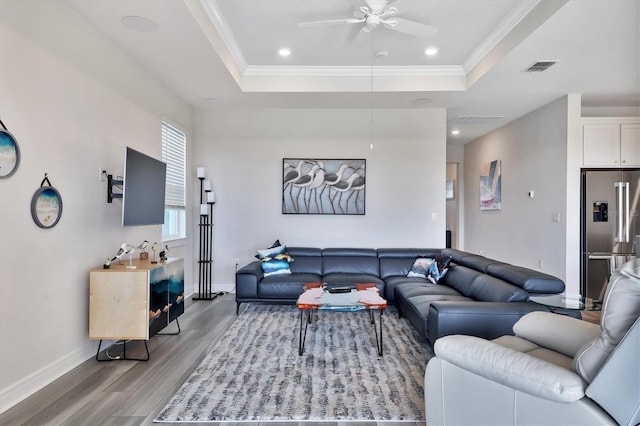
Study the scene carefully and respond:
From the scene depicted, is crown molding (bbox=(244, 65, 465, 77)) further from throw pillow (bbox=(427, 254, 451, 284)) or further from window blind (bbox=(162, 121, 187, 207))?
throw pillow (bbox=(427, 254, 451, 284))

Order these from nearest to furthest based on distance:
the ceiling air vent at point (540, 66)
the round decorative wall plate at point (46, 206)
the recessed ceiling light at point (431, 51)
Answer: the round decorative wall plate at point (46, 206), the ceiling air vent at point (540, 66), the recessed ceiling light at point (431, 51)

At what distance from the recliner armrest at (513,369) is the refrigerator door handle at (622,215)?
4292 millimetres

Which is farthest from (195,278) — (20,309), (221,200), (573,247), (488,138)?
(488,138)

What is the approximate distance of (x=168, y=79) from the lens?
407 centimetres

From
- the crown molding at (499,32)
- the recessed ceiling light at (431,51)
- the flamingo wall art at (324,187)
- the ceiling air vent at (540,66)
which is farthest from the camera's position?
the flamingo wall art at (324,187)

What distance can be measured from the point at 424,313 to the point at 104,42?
371 centimetres

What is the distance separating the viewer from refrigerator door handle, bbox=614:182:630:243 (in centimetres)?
438

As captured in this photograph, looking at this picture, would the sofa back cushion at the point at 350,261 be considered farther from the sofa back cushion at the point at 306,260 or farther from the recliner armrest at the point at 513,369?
the recliner armrest at the point at 513,369

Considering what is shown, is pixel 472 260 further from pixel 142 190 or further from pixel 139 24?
pixel 139 24

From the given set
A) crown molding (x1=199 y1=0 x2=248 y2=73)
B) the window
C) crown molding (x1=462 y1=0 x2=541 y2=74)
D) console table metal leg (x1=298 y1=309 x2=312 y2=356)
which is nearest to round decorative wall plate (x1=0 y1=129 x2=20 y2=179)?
crown molding (x1=199 y1=0 x2=248 y2=73)

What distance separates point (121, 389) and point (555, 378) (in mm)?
2572

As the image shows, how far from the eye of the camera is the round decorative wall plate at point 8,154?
2061 millimetres

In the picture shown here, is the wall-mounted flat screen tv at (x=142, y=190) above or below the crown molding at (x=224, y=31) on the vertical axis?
below

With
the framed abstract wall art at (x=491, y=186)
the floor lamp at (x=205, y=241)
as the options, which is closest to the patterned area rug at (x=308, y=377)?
the floor lamp at (x=205, y=241)
